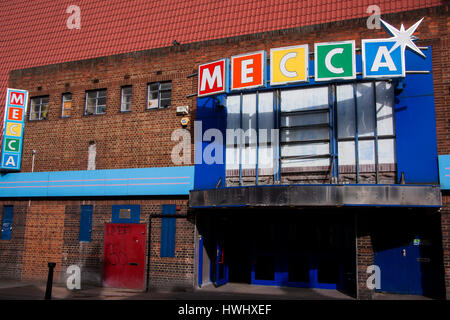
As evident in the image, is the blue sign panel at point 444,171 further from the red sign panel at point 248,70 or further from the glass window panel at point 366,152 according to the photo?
the red sign panel at point 248,70

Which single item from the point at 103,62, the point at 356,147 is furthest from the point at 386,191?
the point at 103,62

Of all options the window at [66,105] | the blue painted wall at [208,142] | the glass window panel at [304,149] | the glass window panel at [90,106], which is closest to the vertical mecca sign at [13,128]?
the window at [66,105]

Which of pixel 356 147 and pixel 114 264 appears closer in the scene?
pixel 356 147

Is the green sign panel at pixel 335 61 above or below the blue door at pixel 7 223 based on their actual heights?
above

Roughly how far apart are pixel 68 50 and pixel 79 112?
7031 mm

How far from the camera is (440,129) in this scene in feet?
41.3

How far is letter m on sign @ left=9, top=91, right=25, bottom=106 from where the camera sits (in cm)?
1758

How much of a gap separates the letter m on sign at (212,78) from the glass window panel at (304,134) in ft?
8.14

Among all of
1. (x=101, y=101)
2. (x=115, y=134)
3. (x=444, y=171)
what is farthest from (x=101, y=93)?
(x=444, y=171)

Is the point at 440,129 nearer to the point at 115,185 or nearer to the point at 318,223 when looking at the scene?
the point at 318,223

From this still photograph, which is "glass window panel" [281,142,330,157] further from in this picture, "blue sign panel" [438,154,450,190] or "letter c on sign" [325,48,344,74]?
"blue sign panel" [438,154,450,190]

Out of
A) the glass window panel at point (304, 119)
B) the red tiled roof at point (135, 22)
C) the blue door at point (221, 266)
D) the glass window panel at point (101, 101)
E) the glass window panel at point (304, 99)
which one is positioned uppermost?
the red tiled roof at point (135, 22)

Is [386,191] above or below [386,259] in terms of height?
above

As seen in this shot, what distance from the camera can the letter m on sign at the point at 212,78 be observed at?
13.5m
